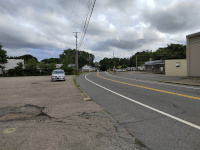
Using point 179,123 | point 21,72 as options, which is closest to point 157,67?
point 21,72

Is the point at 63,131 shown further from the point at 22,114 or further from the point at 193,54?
the point at 193,54

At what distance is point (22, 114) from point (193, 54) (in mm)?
22786

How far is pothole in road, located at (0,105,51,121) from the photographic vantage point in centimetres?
470

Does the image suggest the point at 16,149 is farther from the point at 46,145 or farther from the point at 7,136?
the point at 7,136

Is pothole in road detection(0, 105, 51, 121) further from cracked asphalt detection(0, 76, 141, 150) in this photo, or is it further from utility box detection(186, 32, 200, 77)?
utility box detection(186, 32, 200, 77)

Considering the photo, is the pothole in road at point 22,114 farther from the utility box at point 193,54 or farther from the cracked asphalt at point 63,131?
the utility box at point 193,54

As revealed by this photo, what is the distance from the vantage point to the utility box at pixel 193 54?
19909 millimetres

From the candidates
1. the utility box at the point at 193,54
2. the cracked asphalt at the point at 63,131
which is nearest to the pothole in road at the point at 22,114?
the cracked asphalt at the point at 63,131

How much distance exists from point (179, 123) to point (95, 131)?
2.39 meters

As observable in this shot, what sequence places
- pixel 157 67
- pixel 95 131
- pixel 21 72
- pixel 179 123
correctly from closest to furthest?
pixel 95 131, pixel 179 123, pixel 21 72, pixel 157 67

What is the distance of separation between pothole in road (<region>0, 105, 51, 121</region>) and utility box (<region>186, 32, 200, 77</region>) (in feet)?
70.8

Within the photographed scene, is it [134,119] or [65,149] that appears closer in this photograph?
[65,149]

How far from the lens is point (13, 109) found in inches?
226

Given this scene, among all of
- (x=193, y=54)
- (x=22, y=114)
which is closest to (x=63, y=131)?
(x=22, y=114)
